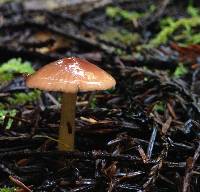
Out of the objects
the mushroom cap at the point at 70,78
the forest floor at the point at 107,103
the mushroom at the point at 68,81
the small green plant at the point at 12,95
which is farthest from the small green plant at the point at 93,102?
the mushroom cap at the point at 70,78

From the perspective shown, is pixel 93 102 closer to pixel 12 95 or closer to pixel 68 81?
pixel 12 95

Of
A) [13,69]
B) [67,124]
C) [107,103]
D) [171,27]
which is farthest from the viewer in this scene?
[171,27]

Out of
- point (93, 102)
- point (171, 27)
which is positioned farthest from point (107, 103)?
point (171, 27)

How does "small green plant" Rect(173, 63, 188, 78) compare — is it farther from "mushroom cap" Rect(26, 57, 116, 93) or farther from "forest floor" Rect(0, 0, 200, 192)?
"mushroom cap" Rect(26, 57, 116, 93)

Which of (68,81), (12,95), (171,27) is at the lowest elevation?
(12,95)

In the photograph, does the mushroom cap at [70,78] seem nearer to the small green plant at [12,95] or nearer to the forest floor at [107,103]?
the forest floor at [107,103]

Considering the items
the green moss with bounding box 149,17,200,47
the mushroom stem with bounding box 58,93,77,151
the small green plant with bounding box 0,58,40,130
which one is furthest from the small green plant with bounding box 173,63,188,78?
the mushroom stem with bounding box 58,93,77,151
